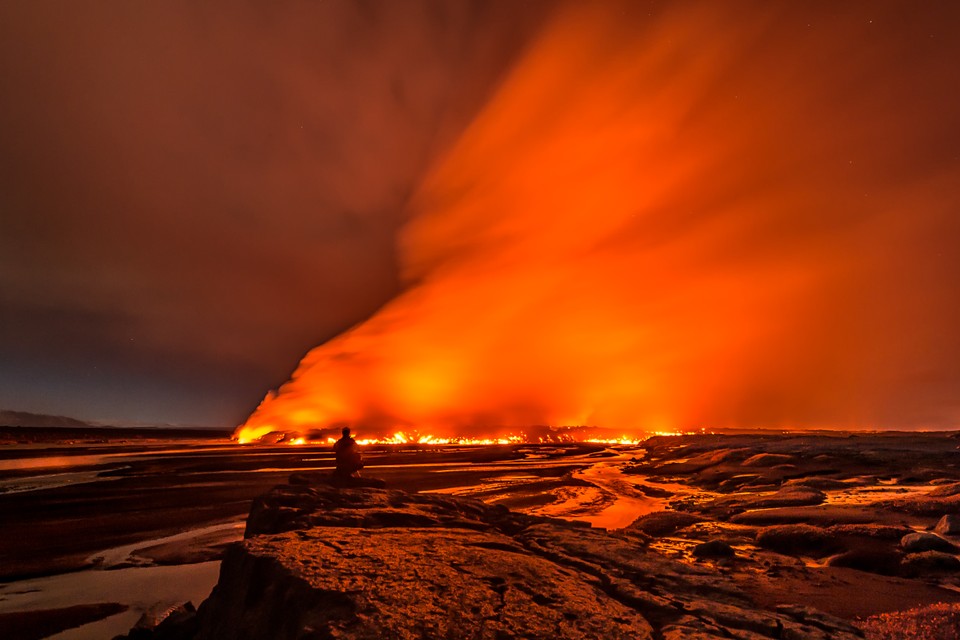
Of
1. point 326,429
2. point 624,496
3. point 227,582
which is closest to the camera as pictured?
point 227,582

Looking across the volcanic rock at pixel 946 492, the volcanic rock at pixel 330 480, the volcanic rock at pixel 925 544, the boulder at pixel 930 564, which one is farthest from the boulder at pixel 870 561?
the volcanic rock at pixel 330 480

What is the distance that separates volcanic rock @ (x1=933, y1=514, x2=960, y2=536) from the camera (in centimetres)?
1242

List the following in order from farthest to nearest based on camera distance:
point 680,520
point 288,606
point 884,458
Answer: point 884,458 < point 680,520 < point 288,606

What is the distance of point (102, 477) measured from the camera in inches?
1510

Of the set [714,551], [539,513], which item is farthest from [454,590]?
[539,513]

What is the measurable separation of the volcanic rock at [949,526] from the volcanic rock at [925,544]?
185 cm

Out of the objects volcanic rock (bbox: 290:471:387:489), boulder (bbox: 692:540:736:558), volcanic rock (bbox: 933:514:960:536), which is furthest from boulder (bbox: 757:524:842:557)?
volcanic rock (bbox: 290:471:387:489)

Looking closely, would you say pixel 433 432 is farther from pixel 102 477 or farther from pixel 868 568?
pixel 868 568

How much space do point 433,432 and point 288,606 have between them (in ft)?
469

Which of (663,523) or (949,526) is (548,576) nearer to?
(663,523)

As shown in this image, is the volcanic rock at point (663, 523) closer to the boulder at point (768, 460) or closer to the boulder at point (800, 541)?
the boulder at point (800, 541)

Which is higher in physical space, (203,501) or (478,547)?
(478,547)

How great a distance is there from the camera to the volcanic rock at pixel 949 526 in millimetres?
12423

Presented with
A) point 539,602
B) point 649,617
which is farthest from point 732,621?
point 539,602
